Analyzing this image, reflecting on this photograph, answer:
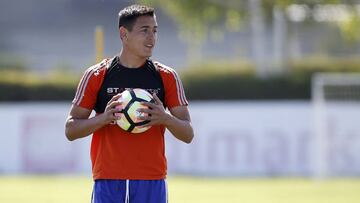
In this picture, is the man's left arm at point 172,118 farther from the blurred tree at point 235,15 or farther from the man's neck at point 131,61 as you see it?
the blurred tree at point 235,15

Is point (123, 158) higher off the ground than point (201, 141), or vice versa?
point (201, 141)

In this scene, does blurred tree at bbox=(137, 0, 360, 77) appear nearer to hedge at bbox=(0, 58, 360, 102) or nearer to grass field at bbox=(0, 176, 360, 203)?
hedge at bbox=(0, 58, 360, 102)

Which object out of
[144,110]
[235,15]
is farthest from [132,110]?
[235,15]

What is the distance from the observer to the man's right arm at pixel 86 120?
816cm

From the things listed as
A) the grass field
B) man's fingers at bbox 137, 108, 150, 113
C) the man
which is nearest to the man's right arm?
the man

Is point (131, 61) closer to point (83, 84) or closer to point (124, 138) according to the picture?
point (83, 84)

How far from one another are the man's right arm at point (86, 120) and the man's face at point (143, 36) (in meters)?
0.41

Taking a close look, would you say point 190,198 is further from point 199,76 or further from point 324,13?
point 324,13

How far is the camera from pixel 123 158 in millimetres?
8383

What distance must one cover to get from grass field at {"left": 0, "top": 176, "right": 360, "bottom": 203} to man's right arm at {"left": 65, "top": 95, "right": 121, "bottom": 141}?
9.03 meters

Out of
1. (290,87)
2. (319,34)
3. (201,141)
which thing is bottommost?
(201,141)

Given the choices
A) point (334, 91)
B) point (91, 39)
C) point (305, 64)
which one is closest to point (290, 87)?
point (305, 64)

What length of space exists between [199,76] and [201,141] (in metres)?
6.33

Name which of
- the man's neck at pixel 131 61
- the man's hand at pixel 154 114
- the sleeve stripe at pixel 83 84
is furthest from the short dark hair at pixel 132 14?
the man's hand at pixel 154 114
